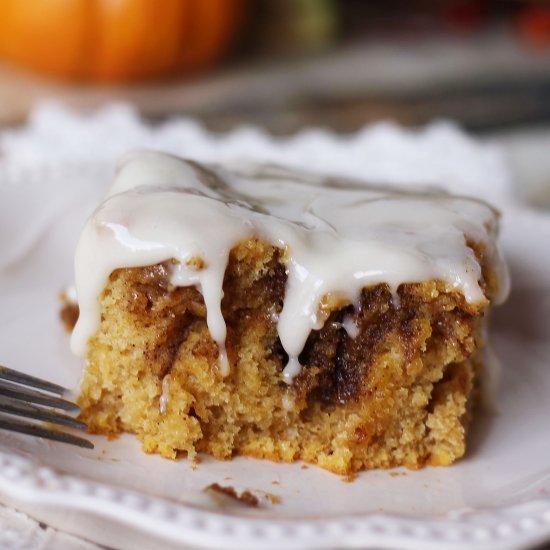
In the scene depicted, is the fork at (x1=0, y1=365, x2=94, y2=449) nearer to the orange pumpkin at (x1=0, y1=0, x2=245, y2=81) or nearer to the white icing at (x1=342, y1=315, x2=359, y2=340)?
the white icing at (x1=342, y1=315, x2=359, y2=340)

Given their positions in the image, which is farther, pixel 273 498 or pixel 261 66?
pixel 261 66

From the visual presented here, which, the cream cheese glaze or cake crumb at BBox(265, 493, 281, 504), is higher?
the cream cheese glaze

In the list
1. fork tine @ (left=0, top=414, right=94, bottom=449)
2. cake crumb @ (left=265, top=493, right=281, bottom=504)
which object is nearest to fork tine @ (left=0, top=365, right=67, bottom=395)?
fork tine @ (left=0, top=414, right=94, bottom=449)

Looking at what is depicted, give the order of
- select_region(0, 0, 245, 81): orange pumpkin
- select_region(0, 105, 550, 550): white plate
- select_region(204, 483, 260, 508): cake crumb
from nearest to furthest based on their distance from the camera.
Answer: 1. select_region(0, 105, 550, 550): white plate
2. select_region(204, 483, 260, 508): cake crumb
3. select_region(0, 0, 245, 81): orange pumpkin

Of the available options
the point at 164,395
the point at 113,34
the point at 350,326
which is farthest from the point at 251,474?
the point at 113,34

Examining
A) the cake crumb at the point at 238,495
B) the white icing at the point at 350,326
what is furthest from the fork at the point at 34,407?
Result: the white icing at the point at 350,326

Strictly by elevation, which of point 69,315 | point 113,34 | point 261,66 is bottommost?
point 261,66

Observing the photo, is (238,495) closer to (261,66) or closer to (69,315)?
(69,315)
